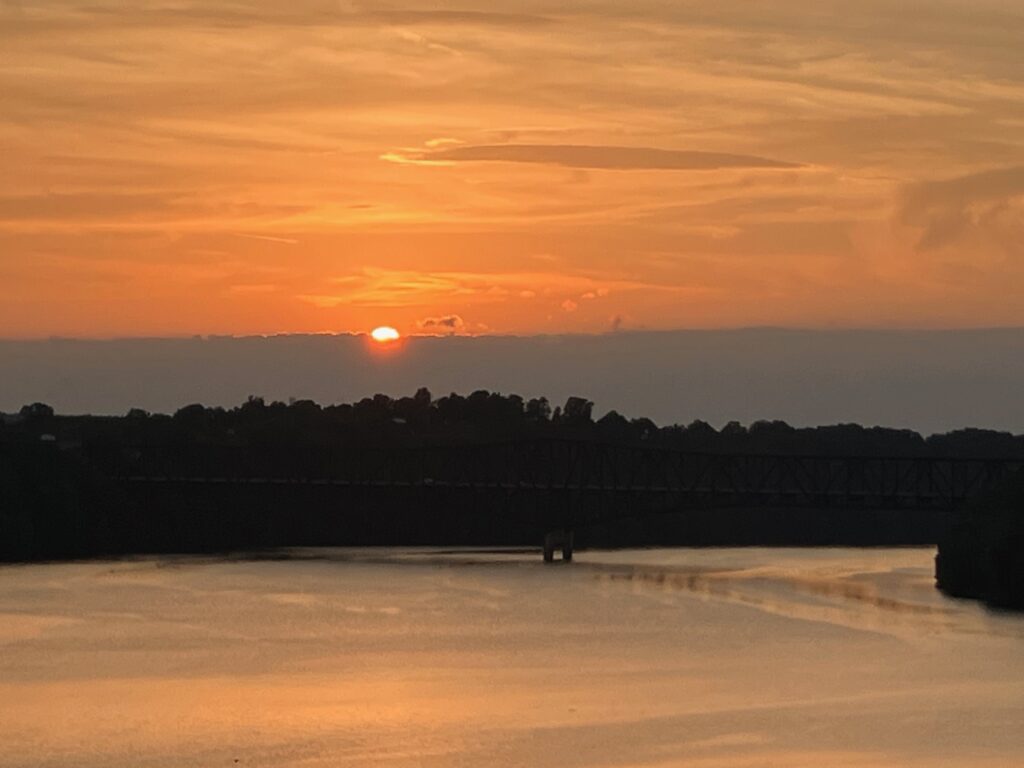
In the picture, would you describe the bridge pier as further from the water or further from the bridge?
the water

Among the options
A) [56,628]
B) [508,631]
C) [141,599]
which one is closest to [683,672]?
[508,631]

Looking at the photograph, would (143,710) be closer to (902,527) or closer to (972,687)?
(972,687)

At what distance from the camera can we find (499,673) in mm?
70375

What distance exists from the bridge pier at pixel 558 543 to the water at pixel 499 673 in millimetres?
25320

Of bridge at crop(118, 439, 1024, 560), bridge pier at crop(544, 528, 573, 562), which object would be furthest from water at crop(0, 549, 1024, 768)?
bridge pier at crop(544, 528, 573, 562)

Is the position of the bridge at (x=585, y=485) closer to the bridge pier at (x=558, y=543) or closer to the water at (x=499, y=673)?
the bridge pier at (x=558, y=543)

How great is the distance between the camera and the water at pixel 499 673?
54312 mm

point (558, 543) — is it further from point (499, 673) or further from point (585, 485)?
point (499, 673)

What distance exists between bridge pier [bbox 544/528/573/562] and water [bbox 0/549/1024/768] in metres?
25.3

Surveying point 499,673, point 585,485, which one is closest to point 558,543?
point 585,485

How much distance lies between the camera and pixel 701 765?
51594mm

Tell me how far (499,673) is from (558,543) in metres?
73.5

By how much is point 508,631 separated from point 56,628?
1601cm

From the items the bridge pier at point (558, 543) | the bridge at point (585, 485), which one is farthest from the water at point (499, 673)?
the bridge pier at point (558, 543)
